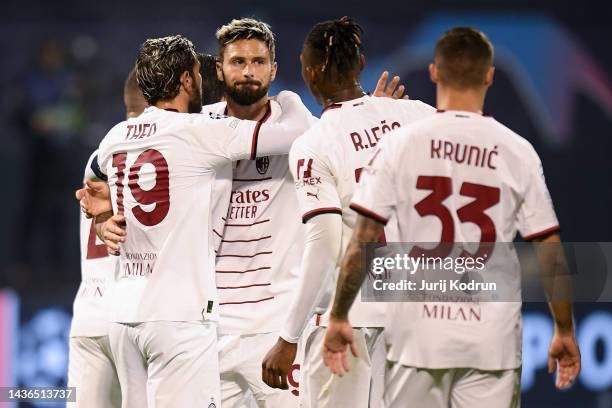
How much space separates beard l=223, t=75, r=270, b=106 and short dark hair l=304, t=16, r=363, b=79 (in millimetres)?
588

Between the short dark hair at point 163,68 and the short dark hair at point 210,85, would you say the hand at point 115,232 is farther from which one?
the short dark hair at point 210,85

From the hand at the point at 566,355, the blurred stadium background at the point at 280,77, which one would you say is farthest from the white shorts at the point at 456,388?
the blurred stadium background at the point at 280,77

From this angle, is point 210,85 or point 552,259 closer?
point 552,259

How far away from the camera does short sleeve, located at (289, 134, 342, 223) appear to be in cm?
499

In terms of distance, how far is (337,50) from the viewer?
5320 millimetres

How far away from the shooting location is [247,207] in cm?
576

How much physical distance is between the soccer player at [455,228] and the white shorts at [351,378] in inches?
24.4

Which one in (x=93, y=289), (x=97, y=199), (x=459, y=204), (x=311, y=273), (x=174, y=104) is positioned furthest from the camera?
(x=93, y=289)

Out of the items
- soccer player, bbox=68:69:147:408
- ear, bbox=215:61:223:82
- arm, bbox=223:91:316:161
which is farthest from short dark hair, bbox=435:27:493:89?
soccer player, bbox=68:69:147:408

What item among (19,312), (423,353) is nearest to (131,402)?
(423,353)

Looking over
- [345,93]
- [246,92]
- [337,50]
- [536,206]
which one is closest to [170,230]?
[246,92]

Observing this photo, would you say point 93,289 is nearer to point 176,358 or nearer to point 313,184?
point 176,358

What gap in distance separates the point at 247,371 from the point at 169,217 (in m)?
0.96

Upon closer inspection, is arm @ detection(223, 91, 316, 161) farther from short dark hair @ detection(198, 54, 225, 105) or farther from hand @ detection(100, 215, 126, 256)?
short dark hair @ detection(198, 54, 225, 105)
